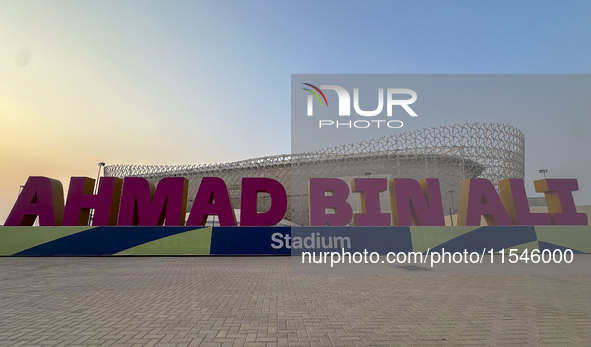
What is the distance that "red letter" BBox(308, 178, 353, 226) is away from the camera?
47.0 feet

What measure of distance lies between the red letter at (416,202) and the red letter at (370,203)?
665 millimetres

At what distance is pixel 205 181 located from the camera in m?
15.0

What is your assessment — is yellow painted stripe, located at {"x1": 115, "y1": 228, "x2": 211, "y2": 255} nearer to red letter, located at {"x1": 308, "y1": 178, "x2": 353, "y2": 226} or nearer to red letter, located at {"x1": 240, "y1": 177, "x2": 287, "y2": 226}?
red letter, located at {"x1": 240, "y1": 177, "x2": 287, "y2": 226}

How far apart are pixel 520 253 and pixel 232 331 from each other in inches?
584

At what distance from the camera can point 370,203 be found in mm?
14930

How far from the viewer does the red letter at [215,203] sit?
14.7 meters

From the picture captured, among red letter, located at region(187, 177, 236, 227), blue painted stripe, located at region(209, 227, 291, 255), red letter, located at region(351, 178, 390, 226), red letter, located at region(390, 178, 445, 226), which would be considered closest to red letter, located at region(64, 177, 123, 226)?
red letter, located at region(187, 177, 236, 227)

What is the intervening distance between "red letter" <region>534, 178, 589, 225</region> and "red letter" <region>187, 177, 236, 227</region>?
49.0 feet

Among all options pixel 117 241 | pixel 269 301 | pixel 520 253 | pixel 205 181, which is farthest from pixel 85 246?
pixel 520 253

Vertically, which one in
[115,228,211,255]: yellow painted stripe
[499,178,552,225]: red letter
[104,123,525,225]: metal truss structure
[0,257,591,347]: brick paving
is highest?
[104,123,525,225]: metal truss structure

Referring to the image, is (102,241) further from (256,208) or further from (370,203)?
(370,203)

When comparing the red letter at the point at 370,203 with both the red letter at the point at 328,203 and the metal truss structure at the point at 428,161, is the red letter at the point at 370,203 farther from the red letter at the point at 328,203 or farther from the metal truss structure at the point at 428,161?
the metal truss structure at the point at 428,161

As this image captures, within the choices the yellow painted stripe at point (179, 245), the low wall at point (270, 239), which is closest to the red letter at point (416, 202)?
the low wall at point (270, 239)

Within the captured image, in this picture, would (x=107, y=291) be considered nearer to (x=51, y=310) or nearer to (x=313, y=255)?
(x=51, y=310)
